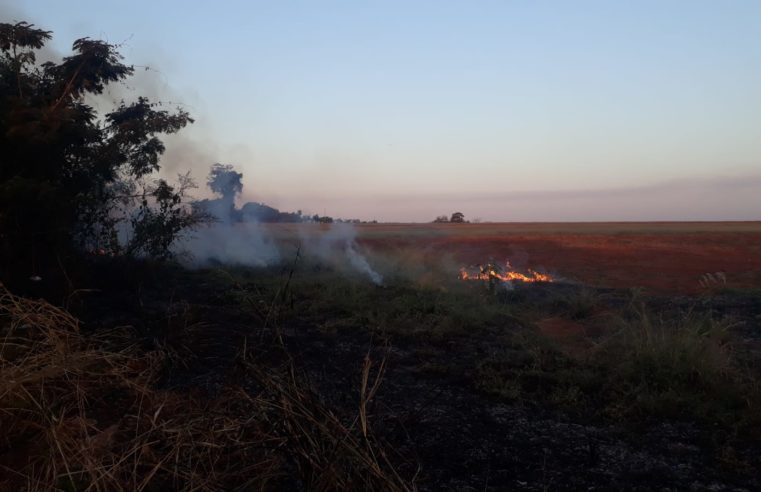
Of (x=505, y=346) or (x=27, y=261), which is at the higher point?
(x=27, y=261)

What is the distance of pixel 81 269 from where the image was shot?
35.1 feet

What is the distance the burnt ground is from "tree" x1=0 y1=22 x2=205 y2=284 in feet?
5.26

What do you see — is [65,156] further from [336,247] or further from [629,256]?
[629,256]

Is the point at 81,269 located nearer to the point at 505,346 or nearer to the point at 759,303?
the point at 505,346

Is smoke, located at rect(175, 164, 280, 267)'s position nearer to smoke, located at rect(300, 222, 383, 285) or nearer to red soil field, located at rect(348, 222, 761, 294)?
smoke, located at rect(300, 222, 383, 285)

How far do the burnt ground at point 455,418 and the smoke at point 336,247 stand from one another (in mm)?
11784

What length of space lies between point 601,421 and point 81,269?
9.24m

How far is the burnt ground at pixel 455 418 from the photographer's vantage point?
16.0ft

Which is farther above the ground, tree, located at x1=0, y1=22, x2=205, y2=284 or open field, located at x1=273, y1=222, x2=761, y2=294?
tree, located at x1=0, y1=22, x2=205, y2=284

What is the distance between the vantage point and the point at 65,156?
11422 millimetres

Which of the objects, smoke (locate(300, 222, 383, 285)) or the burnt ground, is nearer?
the burnt ground

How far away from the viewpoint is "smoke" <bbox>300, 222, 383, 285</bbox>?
2378cm

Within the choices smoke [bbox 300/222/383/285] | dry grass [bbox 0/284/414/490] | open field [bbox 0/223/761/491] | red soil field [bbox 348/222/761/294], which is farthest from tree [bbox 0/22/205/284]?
red soil field [bbox 348/222/761/294]

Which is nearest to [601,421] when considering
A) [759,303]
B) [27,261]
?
[27,261]
